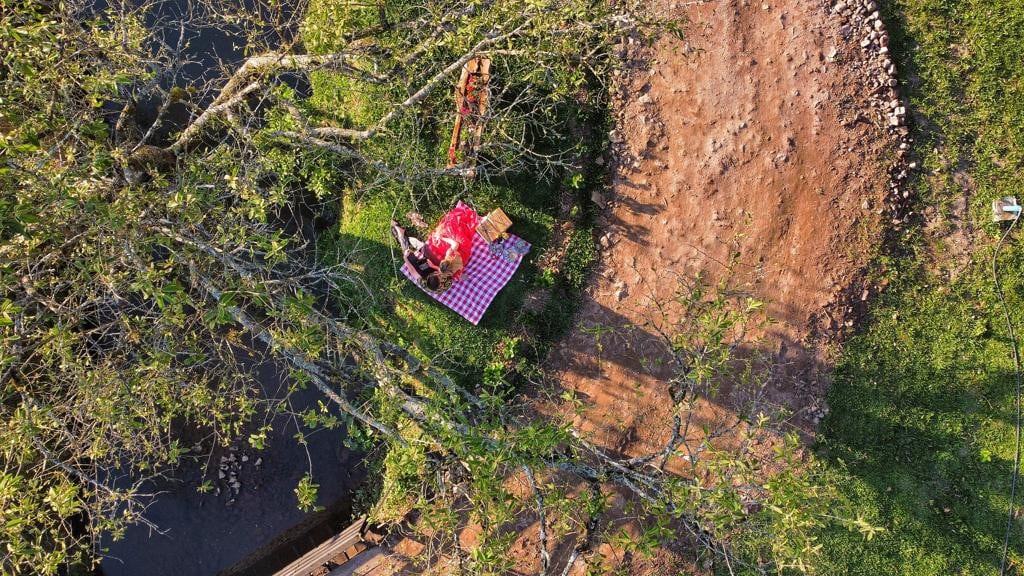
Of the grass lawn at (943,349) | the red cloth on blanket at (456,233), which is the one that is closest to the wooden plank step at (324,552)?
the red cloth on blanket at (456,233)

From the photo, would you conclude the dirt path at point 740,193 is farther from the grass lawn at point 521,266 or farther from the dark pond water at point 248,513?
the dark pond water at point 248,513

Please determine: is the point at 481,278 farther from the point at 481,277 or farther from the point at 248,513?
the point at 248,513

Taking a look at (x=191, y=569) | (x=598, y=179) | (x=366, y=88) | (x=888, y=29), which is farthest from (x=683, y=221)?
(x=191, y=569)

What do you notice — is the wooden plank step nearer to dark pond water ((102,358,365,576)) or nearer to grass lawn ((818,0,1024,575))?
dark pond water ((102,358,365,576))

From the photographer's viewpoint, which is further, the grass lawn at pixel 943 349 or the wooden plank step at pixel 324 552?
the wooden plank step at pixel 324 552

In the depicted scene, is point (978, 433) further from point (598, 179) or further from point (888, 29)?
point (598, 179)
